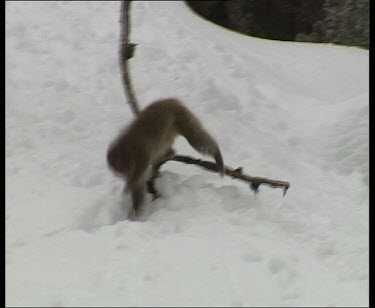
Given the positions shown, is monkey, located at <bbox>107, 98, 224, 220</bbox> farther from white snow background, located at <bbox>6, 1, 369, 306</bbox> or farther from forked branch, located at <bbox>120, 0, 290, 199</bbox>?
white snow background, located at <bbox>6, 1, 369, 306</bbox>

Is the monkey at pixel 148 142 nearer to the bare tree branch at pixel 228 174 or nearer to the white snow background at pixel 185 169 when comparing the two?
the bare tree branch at pixel 228 174

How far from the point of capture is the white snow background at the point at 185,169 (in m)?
2.82

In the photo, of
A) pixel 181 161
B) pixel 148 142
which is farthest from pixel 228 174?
pixel 148 142

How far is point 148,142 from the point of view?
135 inches

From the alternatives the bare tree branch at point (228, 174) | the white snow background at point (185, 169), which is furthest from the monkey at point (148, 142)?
the white snow background at point (185, 169)

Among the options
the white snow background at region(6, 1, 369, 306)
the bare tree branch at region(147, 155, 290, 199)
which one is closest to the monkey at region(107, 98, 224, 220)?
the bare tree branch at region(147, 155, 290, 199)

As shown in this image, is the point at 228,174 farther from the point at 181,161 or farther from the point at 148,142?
the point at 148,142

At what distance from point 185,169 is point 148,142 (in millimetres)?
616

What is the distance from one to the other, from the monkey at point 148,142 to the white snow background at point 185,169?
8.2 inches

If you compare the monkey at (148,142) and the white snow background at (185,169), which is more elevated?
the monkey at (148,142)

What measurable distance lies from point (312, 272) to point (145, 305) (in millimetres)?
837

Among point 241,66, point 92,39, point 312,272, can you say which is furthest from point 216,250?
point 92,39

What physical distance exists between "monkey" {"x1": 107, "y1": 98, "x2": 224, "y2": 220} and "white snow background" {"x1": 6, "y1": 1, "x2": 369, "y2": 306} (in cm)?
21

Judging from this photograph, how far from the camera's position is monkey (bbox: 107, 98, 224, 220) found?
337 centimetres
